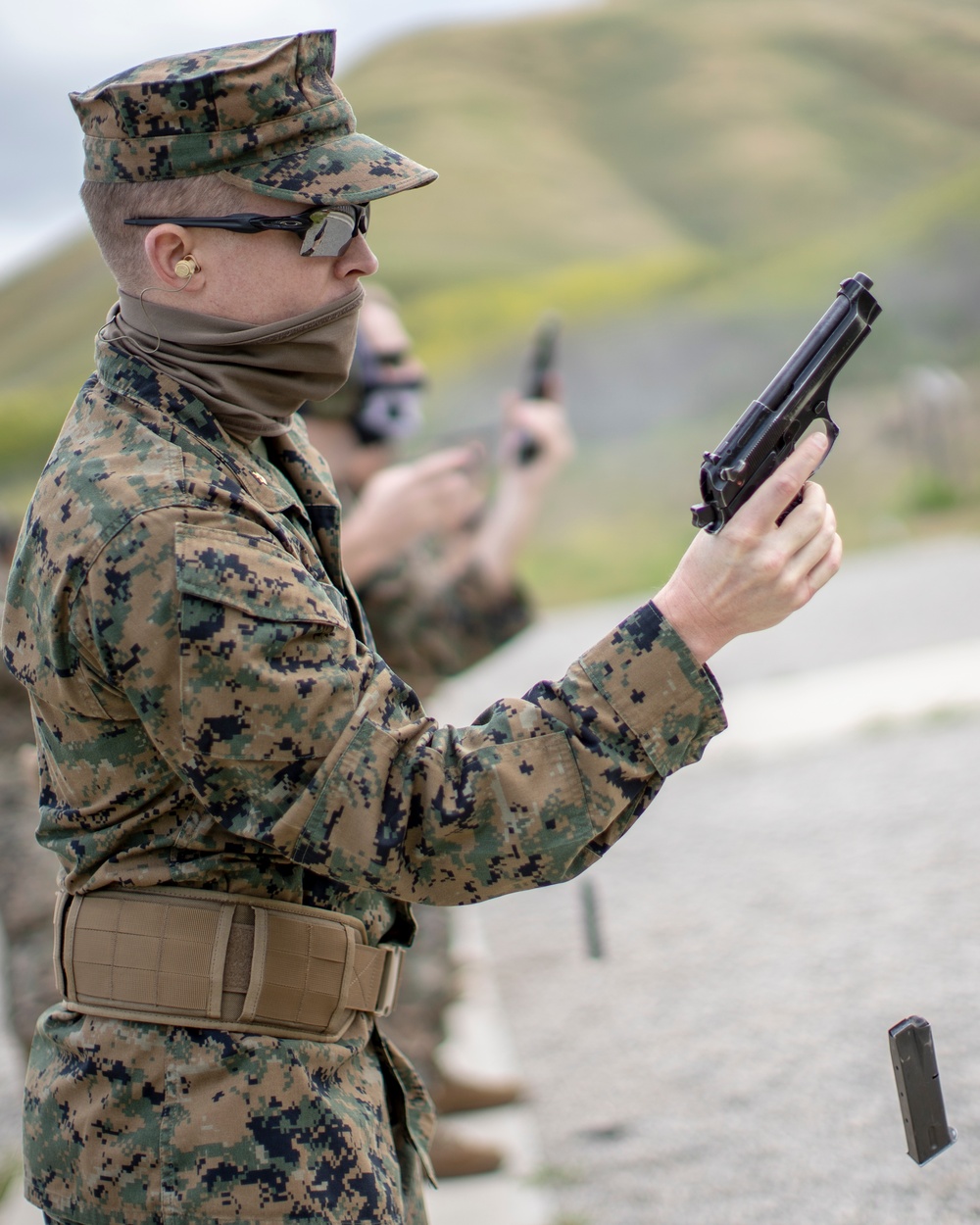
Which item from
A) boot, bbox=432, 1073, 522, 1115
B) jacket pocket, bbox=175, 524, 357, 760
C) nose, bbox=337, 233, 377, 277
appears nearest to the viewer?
jacket pocket, bbox=175, 524, 357, 760

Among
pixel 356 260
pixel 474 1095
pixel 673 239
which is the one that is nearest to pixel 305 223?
pixel 356 260

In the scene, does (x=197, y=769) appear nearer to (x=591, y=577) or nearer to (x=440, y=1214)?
(x=440, y=1214)

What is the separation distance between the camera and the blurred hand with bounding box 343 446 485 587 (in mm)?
3174

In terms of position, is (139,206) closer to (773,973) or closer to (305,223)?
(305,223)

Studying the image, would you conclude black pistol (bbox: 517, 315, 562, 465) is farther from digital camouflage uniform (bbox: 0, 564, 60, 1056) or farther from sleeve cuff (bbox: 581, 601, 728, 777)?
sleeve cuff (bbox: 581, 601, 728, 777)

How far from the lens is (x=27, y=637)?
167 centimetres

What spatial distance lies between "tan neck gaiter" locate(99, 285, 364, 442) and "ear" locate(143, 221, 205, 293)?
39 millimetres

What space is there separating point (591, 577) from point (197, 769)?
1311cm

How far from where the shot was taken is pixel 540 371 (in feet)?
13.7

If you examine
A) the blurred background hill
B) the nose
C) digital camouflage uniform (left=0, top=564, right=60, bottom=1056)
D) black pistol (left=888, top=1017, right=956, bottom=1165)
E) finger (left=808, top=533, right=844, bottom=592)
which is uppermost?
the nose

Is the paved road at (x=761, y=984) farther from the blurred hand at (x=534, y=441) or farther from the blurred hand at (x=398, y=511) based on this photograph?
the blurred hand at (x=534, y=441)

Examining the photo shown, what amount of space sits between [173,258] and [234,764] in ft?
2.13

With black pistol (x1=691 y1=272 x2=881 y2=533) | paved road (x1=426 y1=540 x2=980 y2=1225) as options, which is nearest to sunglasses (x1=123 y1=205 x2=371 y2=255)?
black pistol (x1=691 y1=272 x2=881 y2=533)

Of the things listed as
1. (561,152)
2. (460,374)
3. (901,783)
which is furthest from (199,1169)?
(561,152)
